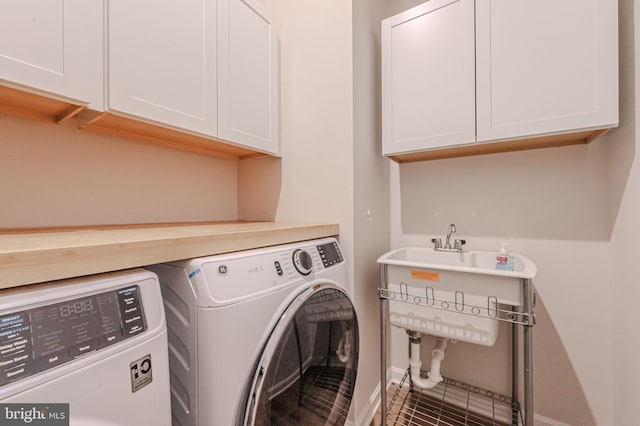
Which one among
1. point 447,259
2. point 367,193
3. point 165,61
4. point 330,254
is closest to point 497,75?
point 367,193

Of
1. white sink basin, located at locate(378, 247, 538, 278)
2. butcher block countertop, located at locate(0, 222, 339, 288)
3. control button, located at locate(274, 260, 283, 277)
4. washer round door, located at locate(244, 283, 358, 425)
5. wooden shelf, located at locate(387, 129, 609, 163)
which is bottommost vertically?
washer round door, located at locate(244, 283, 358, 425)

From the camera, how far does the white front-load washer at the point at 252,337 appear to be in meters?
0.67

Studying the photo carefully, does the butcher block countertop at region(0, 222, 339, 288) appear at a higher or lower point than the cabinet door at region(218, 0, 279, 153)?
lower

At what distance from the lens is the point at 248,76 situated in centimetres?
135

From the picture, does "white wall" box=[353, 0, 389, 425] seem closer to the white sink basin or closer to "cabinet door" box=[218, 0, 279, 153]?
the white sink basin

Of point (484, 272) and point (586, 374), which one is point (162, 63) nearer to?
point (484, 272)

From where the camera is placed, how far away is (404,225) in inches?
68.1

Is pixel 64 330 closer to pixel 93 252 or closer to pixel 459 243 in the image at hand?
pixel 93 252

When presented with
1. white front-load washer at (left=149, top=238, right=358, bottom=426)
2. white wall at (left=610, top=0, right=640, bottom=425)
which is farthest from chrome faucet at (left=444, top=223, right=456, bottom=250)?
white front-load washer at (left=149, top=238, right=358, bottom=426)

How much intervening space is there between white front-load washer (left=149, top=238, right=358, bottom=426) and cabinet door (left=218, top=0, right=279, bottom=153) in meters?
0.68

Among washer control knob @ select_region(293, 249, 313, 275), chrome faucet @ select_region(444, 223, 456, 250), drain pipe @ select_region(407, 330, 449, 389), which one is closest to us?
washer control knob @ select_region(293, 249, 313, 275)

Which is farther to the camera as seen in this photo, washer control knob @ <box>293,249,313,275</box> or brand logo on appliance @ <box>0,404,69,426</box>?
washer control knob @ <box>293,249,313,275</box>

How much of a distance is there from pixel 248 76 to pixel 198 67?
10.6 inches

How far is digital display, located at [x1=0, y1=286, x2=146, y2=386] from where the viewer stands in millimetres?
413
